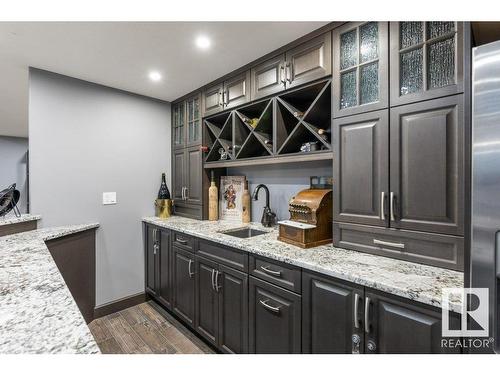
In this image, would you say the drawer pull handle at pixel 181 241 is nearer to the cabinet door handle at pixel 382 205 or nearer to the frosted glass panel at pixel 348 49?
the cabinet door handle at pixel 382 205

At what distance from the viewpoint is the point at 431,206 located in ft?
4.11

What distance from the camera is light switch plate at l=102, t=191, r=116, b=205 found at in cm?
271

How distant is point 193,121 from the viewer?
9.46 feet

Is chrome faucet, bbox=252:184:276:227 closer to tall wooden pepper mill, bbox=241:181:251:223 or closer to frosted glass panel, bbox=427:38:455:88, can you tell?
tall wooden pepper mill, bbox=241:181:251:223

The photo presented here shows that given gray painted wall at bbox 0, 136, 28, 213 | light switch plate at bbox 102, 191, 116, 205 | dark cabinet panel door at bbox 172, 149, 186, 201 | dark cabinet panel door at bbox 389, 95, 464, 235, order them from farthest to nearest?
gray painted wall at bbox 0, 136, 28, 213, dark cabinet panel door at bbox 172, 149, 186, 201, light switch plate at bbox 102, 191, 116, 205, dark cabinet panel door at bbox 389, 95, 464, 235

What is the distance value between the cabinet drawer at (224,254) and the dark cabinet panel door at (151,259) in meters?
0.92

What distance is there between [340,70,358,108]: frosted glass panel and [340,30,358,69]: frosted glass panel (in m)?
0.06

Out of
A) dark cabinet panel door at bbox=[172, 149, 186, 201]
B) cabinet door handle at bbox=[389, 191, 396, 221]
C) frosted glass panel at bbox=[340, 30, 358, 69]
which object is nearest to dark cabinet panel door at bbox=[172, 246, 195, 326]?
dark cabinet panel door at bbox=[172, 149, 186, 201]

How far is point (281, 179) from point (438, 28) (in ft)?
4.98

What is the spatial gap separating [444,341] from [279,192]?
1.64 meters

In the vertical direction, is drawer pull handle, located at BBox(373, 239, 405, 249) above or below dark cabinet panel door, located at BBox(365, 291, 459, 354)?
above

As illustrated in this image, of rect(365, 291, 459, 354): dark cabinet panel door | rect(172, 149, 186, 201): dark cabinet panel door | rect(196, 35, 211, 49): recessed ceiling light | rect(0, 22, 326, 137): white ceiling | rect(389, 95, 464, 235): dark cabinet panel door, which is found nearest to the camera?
rect(365, 291, 459, 354): dark cabinet panel door

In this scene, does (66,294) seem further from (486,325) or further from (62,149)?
(62,149)
